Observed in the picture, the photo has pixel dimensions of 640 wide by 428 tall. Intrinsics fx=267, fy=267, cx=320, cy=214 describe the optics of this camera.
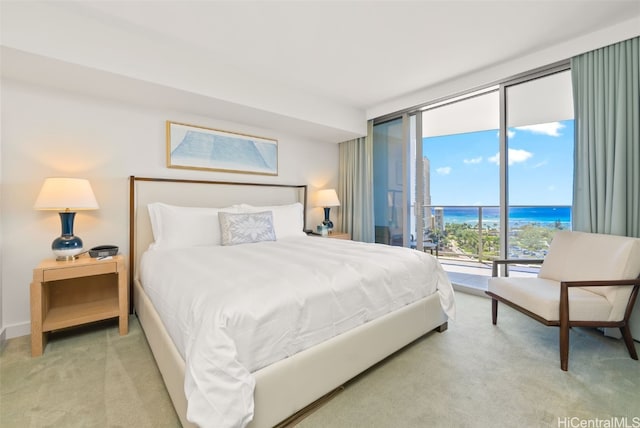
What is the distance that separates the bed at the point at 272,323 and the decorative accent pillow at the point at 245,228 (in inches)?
5.6

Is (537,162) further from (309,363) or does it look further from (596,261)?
(309,363)

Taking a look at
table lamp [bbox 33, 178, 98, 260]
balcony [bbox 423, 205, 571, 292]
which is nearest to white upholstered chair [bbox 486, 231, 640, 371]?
balcony [bbox 423, 205, 571, 292]

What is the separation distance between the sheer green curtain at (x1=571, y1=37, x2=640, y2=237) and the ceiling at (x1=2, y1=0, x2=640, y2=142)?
0.30 m

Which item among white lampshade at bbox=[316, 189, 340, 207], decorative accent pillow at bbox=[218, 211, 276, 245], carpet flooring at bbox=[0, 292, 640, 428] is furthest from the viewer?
white lampshade at bbox=[316, 189, 340, 207]

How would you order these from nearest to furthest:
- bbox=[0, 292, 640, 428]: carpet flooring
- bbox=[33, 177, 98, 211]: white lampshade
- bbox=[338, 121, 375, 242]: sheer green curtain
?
bbox=[0, 292, 640, 428]: carpet flooring → bbox=[33, 177, 98, 211]: white lampshade → bbox=[338, 121, 375, 242]: sheer green curtain

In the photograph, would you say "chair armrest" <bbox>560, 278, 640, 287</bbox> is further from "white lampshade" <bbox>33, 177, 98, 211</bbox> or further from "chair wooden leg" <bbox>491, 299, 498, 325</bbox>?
"white lampshade" <bbox>33, 177, 98, 211</bbox>

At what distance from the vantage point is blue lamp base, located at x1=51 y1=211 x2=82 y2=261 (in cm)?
221

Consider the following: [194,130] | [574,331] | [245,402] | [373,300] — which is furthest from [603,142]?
[194,130]

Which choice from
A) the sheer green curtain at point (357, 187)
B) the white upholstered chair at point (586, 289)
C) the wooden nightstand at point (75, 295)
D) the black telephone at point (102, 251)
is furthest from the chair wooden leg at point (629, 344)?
the black telephone at point (102, 251)

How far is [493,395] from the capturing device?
152 centimetres

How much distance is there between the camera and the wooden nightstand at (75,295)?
196 cm

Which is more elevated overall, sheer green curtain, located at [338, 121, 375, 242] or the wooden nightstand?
sheer green curtain, located at [338, 121, 375, 242]

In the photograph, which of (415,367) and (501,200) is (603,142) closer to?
(501,200)

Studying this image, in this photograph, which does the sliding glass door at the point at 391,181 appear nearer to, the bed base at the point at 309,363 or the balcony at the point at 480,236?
the balcony at the point at 480,236
